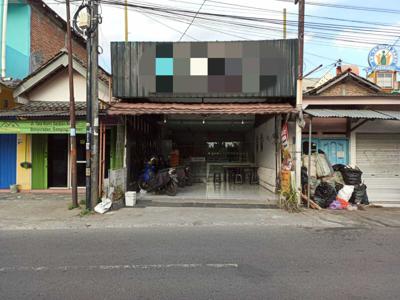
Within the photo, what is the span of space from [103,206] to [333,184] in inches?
278

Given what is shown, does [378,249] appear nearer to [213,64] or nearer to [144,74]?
[213,64]

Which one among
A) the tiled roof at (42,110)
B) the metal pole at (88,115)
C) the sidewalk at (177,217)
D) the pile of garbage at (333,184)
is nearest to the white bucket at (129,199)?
the sidewalk at (177,217)

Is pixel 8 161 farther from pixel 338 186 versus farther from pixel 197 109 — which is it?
pixel 338 186

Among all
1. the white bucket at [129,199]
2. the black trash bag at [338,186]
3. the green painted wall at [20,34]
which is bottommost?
the white bucket at [129,199]

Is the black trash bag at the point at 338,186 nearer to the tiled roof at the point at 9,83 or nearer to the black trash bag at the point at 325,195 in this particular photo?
the black trash bag at the point at 325,195

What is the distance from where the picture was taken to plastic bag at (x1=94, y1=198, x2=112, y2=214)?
11.2 meters

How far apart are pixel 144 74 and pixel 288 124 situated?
502 cm

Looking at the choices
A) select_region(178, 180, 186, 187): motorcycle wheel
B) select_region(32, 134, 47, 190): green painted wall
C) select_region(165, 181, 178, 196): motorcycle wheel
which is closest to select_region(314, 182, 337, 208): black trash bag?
select_region(165, 181, 178, 196): motorcycle wheel

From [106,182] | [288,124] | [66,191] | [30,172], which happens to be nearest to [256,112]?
→ [288,124]

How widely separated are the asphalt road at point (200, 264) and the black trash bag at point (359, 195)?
3.77 m

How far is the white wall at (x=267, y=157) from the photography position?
1464 cm

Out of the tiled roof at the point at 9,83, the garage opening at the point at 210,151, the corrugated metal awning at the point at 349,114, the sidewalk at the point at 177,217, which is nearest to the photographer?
the sidewalk at the point at 177,217

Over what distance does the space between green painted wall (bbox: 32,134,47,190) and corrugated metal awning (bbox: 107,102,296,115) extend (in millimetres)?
4103

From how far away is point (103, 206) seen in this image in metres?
11.3
